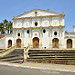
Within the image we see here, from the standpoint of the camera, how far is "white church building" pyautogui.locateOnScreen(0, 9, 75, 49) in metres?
20.4

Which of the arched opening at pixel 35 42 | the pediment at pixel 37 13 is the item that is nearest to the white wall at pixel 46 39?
the arched opening at pixel 35 42

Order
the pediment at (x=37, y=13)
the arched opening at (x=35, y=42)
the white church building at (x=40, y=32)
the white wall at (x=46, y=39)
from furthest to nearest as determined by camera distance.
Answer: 1. the arched opening at (x=35, y=42)
2. the pediment at (x=37, y=13)
3. the white wall at (x=46, y=39)
4. the white church building at (x=40, y=32)

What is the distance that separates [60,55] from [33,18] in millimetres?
14179

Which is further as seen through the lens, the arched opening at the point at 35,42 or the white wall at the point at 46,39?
the arched opening at the point at 35,42

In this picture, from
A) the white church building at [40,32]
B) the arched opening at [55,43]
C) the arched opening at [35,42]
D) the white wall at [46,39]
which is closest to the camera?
the white church building at [40,32]

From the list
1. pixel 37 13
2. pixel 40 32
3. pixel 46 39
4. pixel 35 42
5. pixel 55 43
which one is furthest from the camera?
pixel 37 13

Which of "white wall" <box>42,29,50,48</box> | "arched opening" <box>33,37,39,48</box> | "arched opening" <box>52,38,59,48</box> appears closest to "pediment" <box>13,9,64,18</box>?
"white wall" <box>42,29,50,48</box>

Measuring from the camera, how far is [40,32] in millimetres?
21438

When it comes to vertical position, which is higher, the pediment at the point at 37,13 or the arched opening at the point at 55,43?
the pediment at the point at 37,13

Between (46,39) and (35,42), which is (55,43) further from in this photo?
(35,42)

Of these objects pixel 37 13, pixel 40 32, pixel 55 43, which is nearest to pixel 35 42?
pixel 40 32

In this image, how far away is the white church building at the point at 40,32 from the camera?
20422 millimetres

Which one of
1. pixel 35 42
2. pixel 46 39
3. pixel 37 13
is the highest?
pixel 37 13

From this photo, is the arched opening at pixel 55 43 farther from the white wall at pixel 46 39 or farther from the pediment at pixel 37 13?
the pediment at pixel 37 13
